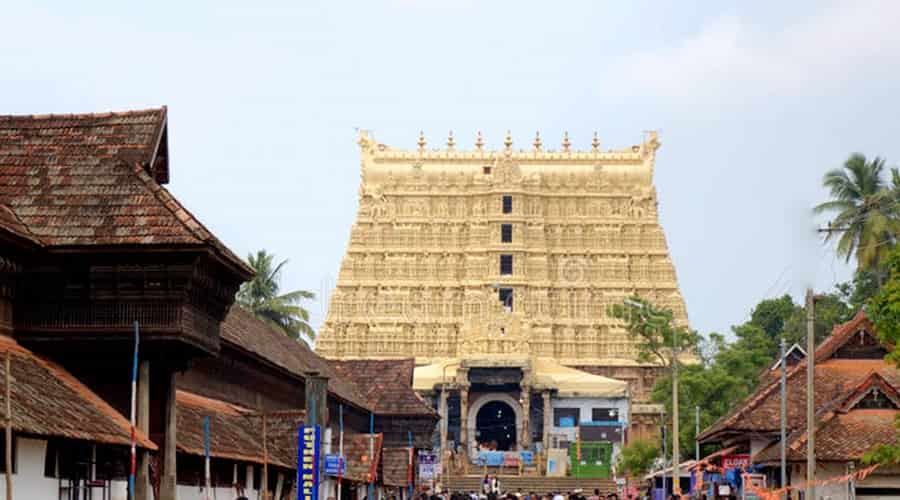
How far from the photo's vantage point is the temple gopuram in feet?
388

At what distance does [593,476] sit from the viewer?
98.4m

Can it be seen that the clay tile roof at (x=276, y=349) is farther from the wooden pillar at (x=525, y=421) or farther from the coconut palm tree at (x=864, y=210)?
the wooden pillar at (x=525, y=421)

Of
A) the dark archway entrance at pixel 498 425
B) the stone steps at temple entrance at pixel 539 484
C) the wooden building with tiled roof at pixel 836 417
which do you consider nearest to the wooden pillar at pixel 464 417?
the dark archway entrance at pixel 498 425

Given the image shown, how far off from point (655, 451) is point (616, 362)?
35.0 metres

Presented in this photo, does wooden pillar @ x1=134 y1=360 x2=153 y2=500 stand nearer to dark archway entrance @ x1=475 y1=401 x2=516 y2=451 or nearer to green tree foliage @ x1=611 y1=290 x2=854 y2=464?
green tree foliage @ x1=611 y1=290 x2=854 y2=464

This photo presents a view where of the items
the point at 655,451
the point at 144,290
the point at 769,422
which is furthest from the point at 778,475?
the point at 655,451

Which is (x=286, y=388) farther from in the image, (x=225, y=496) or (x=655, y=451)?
(x=655, y=451)

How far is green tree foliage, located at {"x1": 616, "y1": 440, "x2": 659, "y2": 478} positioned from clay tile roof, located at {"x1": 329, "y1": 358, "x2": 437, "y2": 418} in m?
16.9

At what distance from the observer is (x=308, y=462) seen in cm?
2784

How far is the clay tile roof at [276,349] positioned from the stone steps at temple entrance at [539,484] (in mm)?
29508

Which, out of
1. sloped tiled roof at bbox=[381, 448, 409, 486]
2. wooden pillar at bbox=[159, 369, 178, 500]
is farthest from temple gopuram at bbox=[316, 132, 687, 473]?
wooden pillar at bbox=[159, 369, 178, 500]

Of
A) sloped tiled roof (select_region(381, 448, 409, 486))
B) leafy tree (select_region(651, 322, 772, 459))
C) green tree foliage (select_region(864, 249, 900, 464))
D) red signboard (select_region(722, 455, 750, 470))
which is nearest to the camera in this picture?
green tree foliage (select_region(864, 249, 900, 464))

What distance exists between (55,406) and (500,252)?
98.8 m

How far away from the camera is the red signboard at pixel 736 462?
48.2 metres
